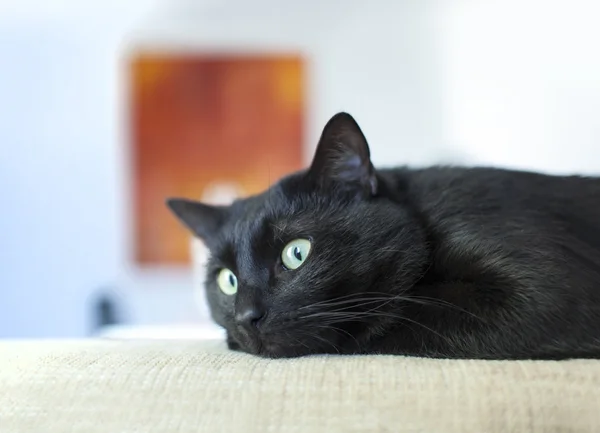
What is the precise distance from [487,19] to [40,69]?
269 cm

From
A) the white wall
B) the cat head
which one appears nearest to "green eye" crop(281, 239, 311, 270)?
the cat head

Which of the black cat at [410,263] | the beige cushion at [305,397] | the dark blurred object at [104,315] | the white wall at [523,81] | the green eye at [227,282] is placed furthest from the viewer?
the white wall at [523,81]

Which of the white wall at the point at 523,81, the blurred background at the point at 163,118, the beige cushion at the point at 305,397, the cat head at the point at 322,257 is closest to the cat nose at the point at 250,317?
the cat head at the point at 322,257

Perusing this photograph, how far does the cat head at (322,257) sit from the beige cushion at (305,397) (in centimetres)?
18

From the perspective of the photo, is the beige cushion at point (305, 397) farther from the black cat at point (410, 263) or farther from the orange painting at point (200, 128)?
the orange painting at point (200, 128)

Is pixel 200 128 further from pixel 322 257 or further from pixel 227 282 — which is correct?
pixel 322 257

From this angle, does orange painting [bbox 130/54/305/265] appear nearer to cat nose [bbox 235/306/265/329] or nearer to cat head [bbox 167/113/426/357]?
cat head [bbox 167/113/426/357]

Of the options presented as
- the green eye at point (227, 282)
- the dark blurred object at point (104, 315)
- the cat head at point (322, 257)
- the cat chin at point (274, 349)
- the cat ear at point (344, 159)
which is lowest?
the dark blurred object at point (104, 315)

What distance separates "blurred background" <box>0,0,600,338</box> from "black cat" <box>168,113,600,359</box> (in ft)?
9.75

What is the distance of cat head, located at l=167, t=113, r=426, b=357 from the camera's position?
91cm

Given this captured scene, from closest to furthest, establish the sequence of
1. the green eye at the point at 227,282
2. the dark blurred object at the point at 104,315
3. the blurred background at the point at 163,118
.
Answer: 1. the green eye at the point at 227,282
2. the dark blurred object at the point at 104,315
3. the blurred background at the point at 163,118

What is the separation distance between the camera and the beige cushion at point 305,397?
0.63m

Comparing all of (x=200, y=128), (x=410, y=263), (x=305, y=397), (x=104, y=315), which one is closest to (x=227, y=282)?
(x=410, y=263)

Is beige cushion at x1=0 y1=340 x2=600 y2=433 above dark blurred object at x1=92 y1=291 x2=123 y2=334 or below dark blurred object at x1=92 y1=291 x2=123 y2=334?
above
